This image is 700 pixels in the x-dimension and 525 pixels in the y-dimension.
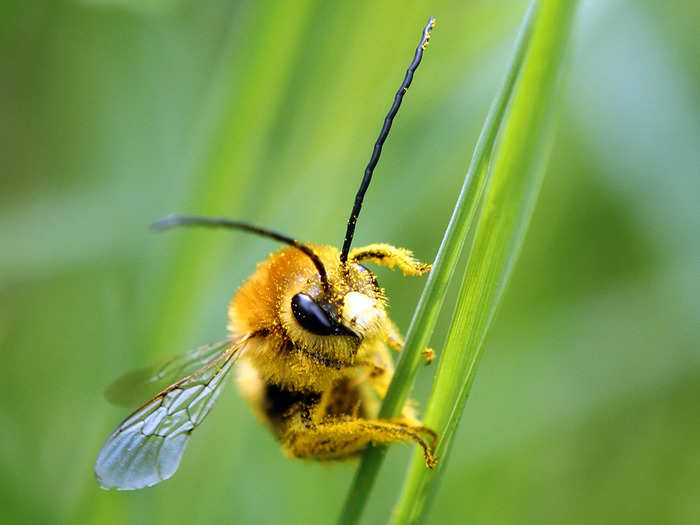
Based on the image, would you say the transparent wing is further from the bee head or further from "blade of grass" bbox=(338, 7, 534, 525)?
"blade of grass" bbox=(338, 7, 534, 525)

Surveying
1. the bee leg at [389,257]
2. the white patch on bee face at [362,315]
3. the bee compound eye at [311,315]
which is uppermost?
the bee leg at [389,257]

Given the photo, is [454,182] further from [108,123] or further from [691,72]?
[108,123]

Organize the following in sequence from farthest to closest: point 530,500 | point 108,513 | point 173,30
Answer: point 173,30
point 530,500
point 108,513

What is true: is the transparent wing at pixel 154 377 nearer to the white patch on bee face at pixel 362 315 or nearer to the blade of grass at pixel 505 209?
the white patch on bee face at pixel 362 315

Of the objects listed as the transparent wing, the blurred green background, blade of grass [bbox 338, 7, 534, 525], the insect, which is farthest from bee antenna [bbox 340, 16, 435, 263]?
the blurred green background

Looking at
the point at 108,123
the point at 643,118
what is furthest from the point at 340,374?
the point at 108,123

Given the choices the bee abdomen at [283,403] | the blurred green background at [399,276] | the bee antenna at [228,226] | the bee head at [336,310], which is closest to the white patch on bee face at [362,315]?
the bee head at [336,310]
